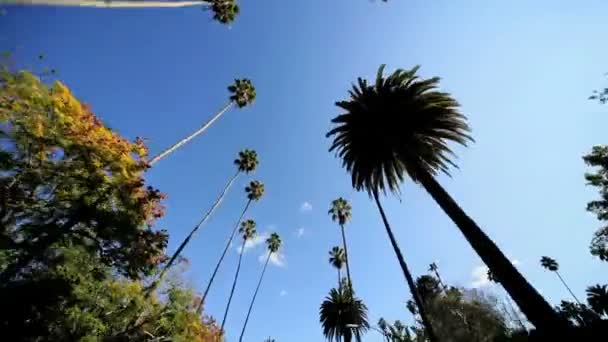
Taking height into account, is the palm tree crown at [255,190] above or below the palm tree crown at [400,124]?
above

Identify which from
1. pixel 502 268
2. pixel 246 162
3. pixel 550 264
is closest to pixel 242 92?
pixel 246 162

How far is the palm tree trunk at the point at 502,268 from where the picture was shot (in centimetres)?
887

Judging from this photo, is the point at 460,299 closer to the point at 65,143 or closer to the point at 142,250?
the point at 142,250

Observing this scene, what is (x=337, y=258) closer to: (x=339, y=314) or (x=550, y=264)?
(x=339, y=314)

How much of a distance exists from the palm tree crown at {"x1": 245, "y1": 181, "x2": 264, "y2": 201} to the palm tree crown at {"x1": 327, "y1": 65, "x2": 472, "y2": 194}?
3001cm

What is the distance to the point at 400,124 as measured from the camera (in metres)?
16.4

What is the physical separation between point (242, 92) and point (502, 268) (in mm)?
34710

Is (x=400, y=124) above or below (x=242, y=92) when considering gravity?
below

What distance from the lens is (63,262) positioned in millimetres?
17297

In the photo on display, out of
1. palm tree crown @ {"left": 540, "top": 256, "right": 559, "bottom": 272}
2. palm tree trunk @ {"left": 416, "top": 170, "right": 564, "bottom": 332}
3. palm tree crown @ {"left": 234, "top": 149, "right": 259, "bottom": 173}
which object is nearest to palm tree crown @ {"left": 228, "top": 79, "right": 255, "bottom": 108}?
palm tree crown @ {"left": 234, "top": 149, "right": 259, "bottom": 173}

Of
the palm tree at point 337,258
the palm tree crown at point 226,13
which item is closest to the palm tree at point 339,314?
the palm tree at point 337,258

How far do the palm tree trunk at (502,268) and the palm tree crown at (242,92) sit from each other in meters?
30.0

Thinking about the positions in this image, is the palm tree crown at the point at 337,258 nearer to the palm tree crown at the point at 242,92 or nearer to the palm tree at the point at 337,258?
the palm tree at the point at 337,258

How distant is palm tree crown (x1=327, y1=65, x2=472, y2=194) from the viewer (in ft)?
53.8
